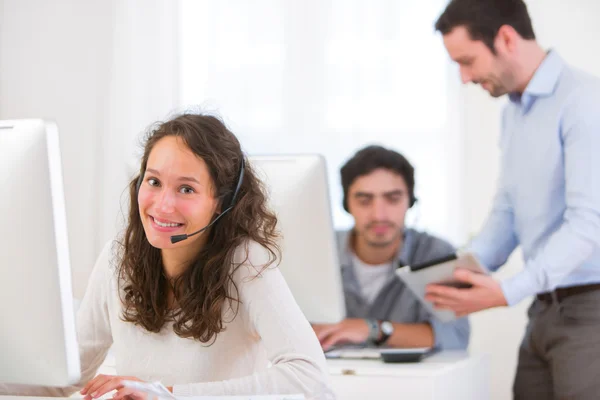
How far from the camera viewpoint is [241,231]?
1458 mm

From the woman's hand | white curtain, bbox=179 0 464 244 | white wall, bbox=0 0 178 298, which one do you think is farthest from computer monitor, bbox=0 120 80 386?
white wall, bbox=0 0 178 298

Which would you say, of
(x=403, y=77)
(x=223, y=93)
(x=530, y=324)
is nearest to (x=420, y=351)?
(x=530, y=324)

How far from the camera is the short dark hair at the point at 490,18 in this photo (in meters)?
2.28

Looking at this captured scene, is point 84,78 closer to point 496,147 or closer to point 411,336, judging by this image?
point 496,147

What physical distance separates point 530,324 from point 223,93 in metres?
2.25

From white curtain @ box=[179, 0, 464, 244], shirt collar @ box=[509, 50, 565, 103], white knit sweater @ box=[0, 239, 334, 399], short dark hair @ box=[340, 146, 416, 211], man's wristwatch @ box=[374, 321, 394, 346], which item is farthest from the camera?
white curtain @ box=[179, 0, 464, 244]

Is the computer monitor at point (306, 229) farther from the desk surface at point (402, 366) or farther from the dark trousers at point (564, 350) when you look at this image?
the dark trousers at point (564, 350)

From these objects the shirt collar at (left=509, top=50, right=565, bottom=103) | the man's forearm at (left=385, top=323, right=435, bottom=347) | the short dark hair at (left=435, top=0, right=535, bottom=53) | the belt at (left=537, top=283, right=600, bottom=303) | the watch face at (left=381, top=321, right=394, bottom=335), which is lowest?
the man's forearm at (left=385, top=323, right=435, bottom=347)

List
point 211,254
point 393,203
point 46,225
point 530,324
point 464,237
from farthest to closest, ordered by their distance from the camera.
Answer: point 464,237
point 393,203
point 530,324
point 211,254
point 46,225

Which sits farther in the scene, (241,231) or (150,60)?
(150,60)

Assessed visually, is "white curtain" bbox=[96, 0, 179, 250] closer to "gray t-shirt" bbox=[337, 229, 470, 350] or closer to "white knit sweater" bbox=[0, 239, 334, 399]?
"gray t-shirt" bbox=[337, 229, 470, 350]

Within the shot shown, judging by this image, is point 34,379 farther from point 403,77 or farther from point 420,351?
point 403,77

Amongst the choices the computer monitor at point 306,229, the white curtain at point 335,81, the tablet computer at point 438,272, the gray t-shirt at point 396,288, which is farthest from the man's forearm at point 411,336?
the white curtain at point 335,81

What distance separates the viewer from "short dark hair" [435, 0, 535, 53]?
2.28 m
